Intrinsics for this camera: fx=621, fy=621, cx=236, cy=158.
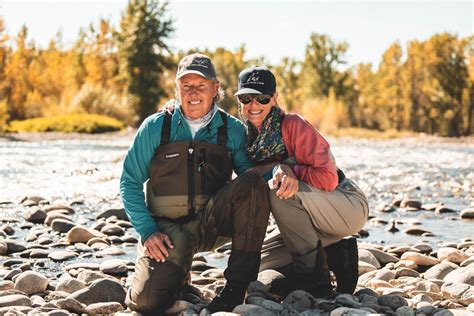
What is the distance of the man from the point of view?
11.0 feet

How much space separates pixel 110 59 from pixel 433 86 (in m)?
22.5

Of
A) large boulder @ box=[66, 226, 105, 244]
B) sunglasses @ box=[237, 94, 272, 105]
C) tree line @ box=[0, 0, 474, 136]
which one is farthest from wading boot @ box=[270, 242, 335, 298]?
tree line @ box=[0, 0, 474, 136]

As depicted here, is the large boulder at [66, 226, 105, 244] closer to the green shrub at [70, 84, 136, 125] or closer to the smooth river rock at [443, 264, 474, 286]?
the smooth river rock at [443, 264, 474, 286]

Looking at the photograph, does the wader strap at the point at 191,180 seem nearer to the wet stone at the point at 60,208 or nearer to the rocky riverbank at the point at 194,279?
the rocky riverbank at the point at 194,279

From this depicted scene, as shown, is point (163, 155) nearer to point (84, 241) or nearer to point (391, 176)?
point (84, 241)

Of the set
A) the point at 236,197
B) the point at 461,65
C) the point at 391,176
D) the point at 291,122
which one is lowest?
the point at 391,176

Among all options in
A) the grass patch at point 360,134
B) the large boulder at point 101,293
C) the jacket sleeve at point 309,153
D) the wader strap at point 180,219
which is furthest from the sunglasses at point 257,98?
the grass patch at point 360,134

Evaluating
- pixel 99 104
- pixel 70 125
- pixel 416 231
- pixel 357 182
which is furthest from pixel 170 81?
pixel 416 231

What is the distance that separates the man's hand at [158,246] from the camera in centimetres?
336

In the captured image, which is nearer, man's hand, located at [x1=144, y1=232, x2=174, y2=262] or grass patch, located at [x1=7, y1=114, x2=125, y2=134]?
man's hand, located at [x1=144, y1=232, x2=174, y2=262]

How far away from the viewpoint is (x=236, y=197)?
336cm

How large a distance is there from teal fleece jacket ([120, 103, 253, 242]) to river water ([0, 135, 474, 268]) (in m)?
1.60

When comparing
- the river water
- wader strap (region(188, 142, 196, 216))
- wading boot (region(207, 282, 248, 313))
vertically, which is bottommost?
the river water

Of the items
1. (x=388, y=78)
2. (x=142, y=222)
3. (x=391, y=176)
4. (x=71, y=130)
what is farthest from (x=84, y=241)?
(x=388, y=78)
